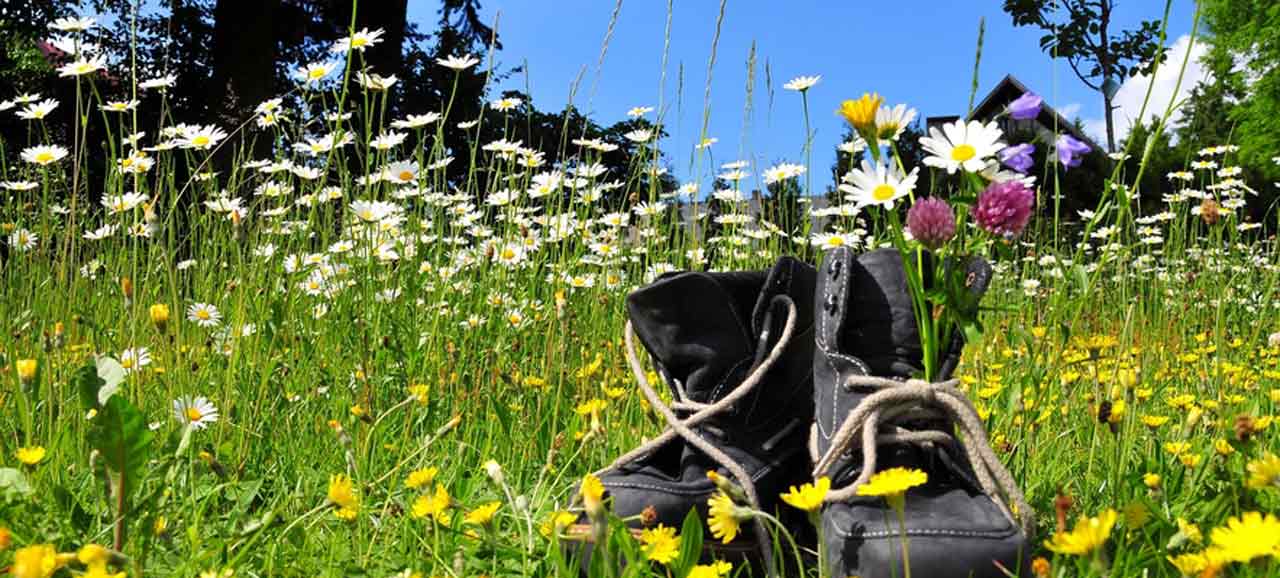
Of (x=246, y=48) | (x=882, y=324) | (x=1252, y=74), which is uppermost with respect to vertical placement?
(x=1252, y=74)

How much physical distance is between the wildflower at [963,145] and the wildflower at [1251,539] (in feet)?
1.33

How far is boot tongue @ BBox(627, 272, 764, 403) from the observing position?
1165mm

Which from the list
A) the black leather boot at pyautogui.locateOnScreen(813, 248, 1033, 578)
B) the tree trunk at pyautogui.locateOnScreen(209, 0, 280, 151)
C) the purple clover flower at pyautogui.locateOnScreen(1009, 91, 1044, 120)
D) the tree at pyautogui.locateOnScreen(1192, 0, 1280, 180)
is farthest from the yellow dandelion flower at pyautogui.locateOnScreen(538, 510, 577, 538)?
the tree at pyautogui.locateOnScreen(1192, 0, 1280, 180)

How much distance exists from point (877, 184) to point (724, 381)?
307 mm

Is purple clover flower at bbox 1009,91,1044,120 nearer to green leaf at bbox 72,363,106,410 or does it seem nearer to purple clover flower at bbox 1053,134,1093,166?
purple clover flower at bbox 1053,134,1093,166

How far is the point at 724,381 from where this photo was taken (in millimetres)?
1182

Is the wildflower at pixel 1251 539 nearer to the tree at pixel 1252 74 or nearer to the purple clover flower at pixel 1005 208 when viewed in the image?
the purple clover flower at pixel 1005 208

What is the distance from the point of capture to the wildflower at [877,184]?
987mm

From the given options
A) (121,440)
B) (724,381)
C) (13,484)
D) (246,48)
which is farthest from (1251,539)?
(246,48)

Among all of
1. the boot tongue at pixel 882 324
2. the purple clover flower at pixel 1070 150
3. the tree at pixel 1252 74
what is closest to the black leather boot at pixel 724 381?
the boot tongue at pixel 882 324

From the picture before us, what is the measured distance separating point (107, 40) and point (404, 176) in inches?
312

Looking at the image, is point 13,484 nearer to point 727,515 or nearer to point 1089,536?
point 727,515

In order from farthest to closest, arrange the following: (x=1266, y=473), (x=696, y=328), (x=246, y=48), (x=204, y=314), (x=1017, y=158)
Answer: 1. (x=246, y=48)
2. (x=204, y=314)
3. (x=696, y=328)
4. (x=1017, y=158)
5. (x=1266, y=473)

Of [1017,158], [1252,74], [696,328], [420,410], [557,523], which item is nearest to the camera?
[557,523]
